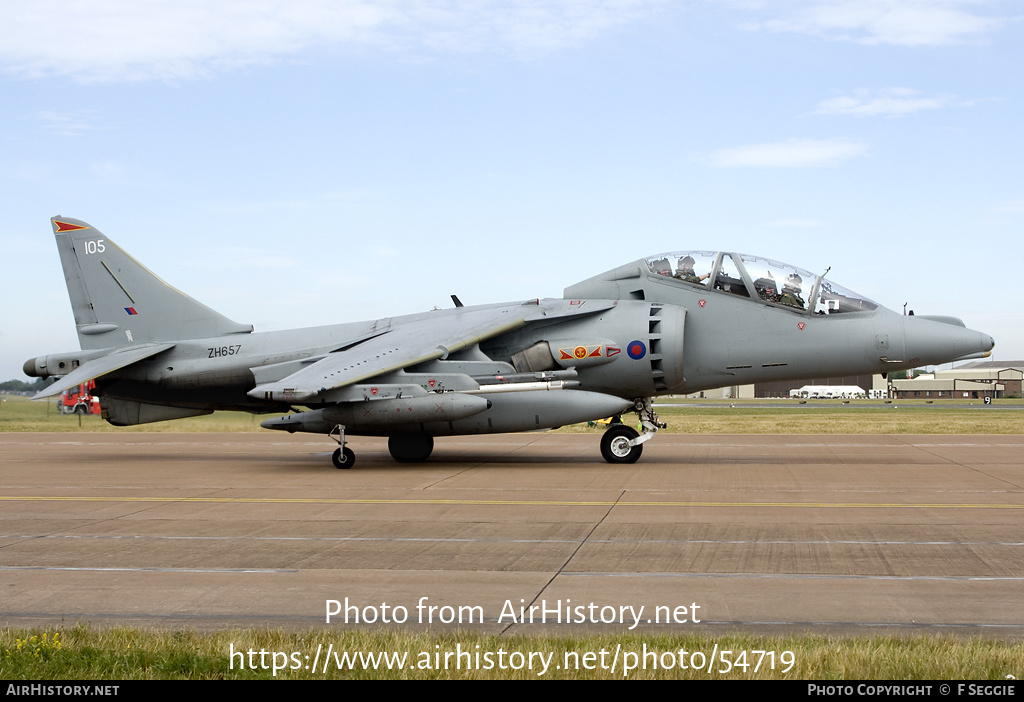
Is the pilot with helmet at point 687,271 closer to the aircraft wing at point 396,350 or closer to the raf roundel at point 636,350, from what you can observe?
the raf roundel at point 636,350

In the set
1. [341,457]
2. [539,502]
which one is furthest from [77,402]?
[539,502]

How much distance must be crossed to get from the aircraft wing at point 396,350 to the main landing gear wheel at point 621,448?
2.59m

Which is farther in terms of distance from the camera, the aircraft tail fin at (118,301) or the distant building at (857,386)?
the distant building at (857,386)

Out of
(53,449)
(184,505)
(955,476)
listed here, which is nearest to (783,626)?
(184,505)

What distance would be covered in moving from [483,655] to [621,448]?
11342mm

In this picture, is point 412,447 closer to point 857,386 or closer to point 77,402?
point 77,402

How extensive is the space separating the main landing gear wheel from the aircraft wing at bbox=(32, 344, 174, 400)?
867cm

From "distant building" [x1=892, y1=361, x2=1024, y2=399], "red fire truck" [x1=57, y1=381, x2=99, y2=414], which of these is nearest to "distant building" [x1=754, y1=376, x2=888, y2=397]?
"distant building" [x1=892, y1=361, x2=1024, y2=399]

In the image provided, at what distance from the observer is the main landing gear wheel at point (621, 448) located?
16.0 metres

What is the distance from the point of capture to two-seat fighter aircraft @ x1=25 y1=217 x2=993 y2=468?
1498cm

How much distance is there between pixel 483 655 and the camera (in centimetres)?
486

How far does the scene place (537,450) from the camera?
65.0 feet

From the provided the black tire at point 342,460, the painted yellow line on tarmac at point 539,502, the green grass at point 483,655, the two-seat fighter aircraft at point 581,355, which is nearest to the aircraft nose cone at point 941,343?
the two-seat fighter aircraft at point 581,355
